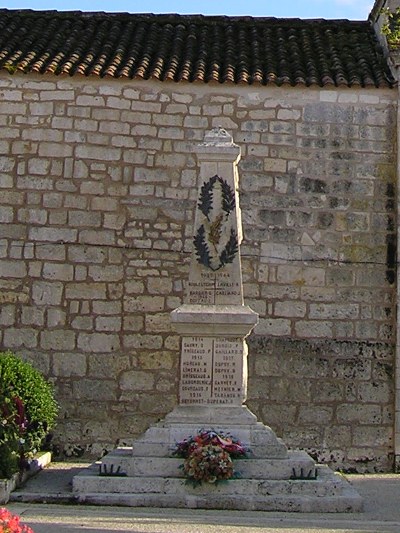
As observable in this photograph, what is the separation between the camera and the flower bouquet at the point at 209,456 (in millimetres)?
7832

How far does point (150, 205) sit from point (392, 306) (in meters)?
3.30

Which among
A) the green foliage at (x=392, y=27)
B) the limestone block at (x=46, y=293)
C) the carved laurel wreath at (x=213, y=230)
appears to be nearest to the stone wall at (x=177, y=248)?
the limestone block at (x=46, y=293)

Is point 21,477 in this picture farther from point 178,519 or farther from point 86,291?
point 86,291

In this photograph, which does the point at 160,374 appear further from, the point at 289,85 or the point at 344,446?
the point at 289,85

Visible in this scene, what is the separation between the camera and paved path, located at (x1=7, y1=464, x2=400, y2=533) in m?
6.80

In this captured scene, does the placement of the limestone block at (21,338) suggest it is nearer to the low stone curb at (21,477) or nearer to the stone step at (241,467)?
the low stone curb at (21,477)

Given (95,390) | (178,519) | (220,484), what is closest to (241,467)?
(220,484)

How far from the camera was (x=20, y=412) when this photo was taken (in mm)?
9086

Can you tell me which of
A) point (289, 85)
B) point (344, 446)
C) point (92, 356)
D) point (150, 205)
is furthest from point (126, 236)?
point (344, 446)

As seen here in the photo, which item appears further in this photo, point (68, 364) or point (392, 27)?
point (392, 27)

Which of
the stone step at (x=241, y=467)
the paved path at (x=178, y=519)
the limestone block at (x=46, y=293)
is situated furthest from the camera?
the limestone block at (x=46, y=293)

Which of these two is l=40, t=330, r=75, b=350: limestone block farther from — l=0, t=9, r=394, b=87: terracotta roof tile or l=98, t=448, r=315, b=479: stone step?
l=98, t=448, r=315, b=479: stone step

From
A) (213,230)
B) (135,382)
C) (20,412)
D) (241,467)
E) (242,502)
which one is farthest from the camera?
(135,382)

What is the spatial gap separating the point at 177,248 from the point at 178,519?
5.12m
